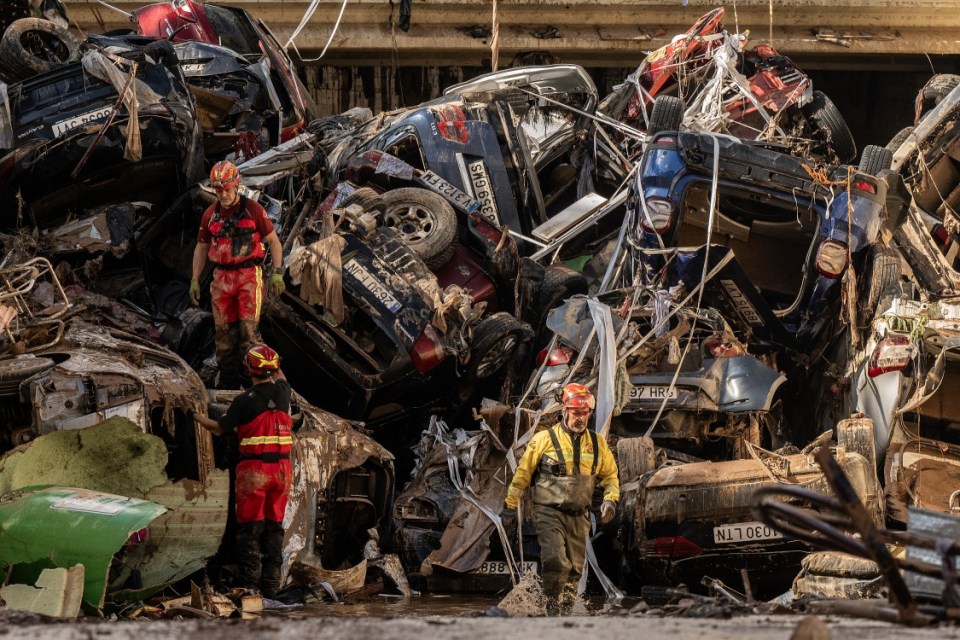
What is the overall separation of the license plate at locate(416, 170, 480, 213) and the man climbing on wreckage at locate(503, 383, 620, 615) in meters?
3.83

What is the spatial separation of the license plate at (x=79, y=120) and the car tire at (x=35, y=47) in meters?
0.70

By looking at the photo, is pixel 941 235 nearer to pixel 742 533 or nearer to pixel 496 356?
pixel 496 356

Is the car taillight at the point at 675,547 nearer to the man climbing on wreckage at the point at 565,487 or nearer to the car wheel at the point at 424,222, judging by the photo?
the man climbing on wreckage at the point at 565,487

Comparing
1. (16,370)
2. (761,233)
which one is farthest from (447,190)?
(16,370)

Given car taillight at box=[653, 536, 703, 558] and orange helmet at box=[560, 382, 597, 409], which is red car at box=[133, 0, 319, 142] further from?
car taillight at box=[653, 536, 703, 558]

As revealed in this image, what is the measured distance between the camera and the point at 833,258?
10586mm

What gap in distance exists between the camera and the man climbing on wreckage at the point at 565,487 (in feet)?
27.7

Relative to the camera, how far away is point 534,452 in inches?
336

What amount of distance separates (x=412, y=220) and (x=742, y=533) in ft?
13.8

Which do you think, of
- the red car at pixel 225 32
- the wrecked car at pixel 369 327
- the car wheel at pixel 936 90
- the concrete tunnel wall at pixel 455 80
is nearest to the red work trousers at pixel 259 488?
the wrecked car at pixel 369 327

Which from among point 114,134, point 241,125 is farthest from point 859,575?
point 241,125

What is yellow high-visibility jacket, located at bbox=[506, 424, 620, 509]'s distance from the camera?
8484 millimetres

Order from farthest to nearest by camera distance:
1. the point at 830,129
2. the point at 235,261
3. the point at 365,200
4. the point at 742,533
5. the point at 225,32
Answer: the point at 225,32 < the point at 830,129 < the point at 365,200 < the point at 235,261 < the point at 742,533

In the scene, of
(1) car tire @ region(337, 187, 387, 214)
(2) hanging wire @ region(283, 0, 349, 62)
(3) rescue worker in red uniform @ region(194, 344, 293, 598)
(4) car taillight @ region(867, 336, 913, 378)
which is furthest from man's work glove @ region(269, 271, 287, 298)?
(2) hanging wire @ region(283, 0, 349, 62)
